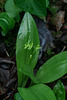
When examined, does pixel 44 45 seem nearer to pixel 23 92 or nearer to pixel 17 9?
pixel 17 9

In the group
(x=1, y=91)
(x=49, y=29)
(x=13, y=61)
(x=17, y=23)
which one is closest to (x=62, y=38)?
(x=49, y=29)

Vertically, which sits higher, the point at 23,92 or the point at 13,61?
the point at 23,92

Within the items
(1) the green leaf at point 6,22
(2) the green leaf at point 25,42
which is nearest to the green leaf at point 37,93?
(2) the green leaf at point 25,42

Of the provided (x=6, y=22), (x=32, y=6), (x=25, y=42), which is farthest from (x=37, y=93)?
(x=32, y=6)

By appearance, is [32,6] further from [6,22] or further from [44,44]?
[44,44]

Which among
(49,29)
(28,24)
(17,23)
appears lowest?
(49,29)

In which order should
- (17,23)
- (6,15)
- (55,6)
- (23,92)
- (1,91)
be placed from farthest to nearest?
1. (55,6)
2. (17,23)
3. (6,15)
4. (1,91)
5. (23,92)

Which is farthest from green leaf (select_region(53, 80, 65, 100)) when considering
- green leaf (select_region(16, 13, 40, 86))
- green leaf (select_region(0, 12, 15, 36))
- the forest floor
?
green leaf (select_region(0, 12, 15, 36))
